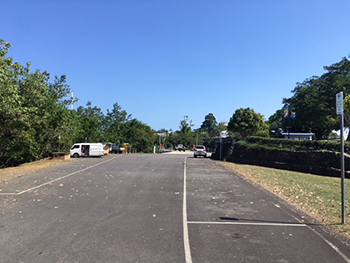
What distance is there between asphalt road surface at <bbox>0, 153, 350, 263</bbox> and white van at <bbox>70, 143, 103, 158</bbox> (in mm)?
24772

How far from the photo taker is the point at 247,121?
44906mm

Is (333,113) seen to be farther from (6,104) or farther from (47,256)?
(47,256)

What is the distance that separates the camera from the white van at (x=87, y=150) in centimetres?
3534

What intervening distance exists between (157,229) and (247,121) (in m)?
40.3

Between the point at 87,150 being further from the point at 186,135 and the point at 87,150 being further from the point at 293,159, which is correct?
the point at 186,135

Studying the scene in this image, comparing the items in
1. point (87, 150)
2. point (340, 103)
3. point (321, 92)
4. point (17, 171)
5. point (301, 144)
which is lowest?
point (17, 171)

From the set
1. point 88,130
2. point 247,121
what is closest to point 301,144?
point 247,121

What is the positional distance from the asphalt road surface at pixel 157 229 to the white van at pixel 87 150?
24.8 meters

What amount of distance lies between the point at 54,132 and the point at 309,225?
93.9 feet

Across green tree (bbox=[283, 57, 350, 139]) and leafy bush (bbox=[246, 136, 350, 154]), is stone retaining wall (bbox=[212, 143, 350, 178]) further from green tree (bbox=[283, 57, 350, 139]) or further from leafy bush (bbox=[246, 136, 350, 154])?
green tree (bbox=[283, 57, 350, 139])

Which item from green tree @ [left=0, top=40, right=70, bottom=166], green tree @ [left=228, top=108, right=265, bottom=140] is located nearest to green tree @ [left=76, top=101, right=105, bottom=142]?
green tree @ [left=0, top=40, right=70, bottom=166]

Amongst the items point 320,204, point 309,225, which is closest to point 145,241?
point 309,225

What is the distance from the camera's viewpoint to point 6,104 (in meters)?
17.3

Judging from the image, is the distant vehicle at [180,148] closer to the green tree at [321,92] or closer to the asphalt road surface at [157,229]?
the green tree at [321,92]
